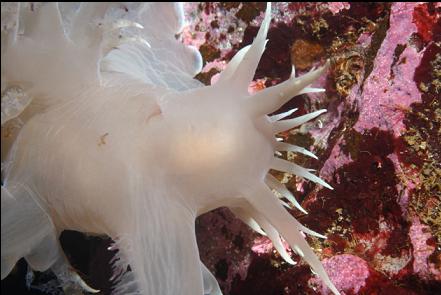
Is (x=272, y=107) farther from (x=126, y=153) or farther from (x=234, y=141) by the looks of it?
(x=126, y=153)

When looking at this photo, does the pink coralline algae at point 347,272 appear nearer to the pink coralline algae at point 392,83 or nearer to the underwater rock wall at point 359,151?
the underwater rock wall at point 359,151

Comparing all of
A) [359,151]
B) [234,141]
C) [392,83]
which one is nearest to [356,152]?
[359,151]

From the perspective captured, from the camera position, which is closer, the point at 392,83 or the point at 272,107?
the point at 272,107

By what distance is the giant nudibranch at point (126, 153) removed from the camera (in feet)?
7.29

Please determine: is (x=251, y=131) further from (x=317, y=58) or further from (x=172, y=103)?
(x=317, y=58)

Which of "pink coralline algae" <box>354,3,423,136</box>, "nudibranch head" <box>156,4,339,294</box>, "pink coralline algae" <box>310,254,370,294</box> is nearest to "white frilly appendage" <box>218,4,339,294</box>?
"nudibranch head" <box>156,4,339,294</box>

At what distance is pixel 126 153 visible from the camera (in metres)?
2.27

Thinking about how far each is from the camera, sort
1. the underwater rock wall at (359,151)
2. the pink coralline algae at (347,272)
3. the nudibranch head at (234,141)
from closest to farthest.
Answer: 1. the nudibranch head at (234,141)
2. the underwater rock wall at (359,151)
3. the pink coralline algae at (347,272)

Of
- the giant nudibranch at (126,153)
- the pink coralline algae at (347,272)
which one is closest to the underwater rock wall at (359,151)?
the pink coralline algae at (347,272)

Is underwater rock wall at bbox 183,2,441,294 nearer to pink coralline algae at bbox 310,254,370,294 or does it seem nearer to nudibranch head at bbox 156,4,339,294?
pink coralline algae at bbox 310,254,370,294

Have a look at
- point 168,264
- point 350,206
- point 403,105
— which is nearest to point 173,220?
point 168,264

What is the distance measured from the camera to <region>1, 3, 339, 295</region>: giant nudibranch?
2223 mm

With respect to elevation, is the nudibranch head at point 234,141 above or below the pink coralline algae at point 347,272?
above

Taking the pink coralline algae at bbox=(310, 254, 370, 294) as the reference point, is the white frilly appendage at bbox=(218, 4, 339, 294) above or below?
above
